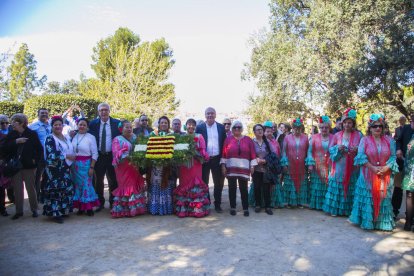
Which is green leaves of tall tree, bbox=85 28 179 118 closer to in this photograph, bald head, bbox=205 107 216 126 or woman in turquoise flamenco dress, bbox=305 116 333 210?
bald head, bbox=205 107 216 126

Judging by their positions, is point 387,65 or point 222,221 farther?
point 387,65

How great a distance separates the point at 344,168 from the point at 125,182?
4.36 meters

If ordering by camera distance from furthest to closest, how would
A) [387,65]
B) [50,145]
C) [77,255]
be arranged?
[387,65] → [50,145] → [77,255]

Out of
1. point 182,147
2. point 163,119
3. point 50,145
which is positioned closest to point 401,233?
point 182,147

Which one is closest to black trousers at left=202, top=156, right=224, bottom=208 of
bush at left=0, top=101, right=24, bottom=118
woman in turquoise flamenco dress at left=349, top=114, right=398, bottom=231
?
woman in turquoise flamenco dress at left=349, top=114, right=398, bottom=231

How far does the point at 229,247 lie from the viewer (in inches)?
178

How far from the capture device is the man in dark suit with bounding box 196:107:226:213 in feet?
21.8

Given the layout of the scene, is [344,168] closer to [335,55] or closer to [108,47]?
[335,55]

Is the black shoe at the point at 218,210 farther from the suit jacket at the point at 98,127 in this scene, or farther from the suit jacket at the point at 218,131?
the suit jacket at the point at 98,127

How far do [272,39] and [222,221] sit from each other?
48.9 ft

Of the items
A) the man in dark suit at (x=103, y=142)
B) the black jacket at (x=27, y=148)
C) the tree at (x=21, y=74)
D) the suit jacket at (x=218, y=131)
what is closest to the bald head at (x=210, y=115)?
the suit jacket at (x=218, y=131)

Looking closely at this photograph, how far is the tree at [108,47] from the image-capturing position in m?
33.3

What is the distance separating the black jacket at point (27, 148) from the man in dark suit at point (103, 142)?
1052 millimetres

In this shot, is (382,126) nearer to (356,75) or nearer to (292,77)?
(356,75)
